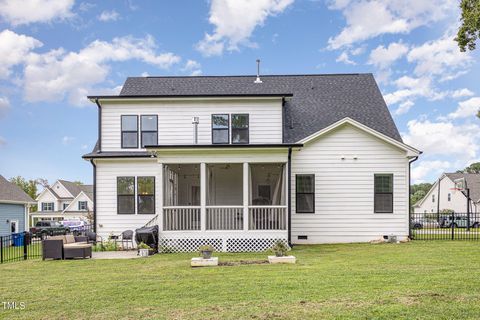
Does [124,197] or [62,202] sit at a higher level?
[124,197]

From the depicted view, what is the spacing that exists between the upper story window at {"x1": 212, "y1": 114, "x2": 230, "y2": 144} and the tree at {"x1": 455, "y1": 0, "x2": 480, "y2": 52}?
8.87 m

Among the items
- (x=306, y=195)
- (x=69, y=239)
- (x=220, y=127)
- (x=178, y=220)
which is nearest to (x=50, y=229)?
(x=69, y=239)

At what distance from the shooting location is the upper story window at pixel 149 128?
55.0 feet

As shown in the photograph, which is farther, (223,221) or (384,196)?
(384,196)

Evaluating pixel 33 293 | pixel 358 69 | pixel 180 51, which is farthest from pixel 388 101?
pixel 33 293

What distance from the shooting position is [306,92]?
19.6m

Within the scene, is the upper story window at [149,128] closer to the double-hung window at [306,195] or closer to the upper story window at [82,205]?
the double-hung window at [306,195]

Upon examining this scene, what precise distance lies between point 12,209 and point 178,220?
17293 millimetres

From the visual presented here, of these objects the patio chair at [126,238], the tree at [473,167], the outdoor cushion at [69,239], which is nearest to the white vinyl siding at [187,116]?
the patio chair at [126,238]

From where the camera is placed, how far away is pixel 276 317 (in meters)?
5.51

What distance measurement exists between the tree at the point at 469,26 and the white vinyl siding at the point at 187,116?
22.7ft

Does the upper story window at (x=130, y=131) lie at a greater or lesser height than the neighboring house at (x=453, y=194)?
greater

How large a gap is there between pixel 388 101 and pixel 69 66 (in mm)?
17128

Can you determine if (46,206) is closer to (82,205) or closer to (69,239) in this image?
(82,205)
